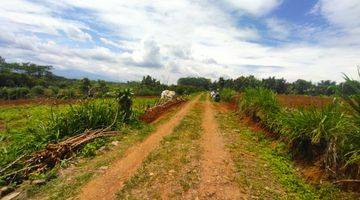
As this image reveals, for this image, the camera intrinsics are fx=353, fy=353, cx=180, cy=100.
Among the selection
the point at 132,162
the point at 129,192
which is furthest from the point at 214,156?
the point at 129,192

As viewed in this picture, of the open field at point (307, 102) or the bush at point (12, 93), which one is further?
the bush at point (12, 93)

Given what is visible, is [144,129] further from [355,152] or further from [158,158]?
[355,152]

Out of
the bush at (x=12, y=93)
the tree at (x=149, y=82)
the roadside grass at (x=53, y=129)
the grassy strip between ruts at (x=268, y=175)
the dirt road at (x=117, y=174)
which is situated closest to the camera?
the dirt road at (x=117, y=174)

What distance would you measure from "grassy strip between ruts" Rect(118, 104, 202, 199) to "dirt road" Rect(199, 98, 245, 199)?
0.22 m

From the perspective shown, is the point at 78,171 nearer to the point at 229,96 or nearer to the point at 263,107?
the point at 263,107

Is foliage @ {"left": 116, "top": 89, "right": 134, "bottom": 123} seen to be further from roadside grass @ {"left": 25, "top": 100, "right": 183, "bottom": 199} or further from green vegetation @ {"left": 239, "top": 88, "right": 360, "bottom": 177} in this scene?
green vegetation @ {"left": 239, "top": 88, "right": 360, "bottom": 177}

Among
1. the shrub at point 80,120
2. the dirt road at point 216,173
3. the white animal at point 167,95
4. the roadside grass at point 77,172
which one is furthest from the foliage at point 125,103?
the white animal at point 167,95

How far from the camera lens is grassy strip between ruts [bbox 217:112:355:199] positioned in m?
7.63

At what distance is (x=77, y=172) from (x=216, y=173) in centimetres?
352

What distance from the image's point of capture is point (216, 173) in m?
8.87

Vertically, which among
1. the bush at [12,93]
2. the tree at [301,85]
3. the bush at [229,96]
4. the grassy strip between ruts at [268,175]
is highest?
the tree at [301,85]

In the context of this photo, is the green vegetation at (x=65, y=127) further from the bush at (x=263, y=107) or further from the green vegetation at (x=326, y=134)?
the green vegetation at (x=326, y=134)

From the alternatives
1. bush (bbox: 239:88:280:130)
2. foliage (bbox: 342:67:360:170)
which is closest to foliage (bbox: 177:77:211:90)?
bush (bbox: 239:88:280:130)

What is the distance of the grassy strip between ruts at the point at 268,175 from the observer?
25.0ft
